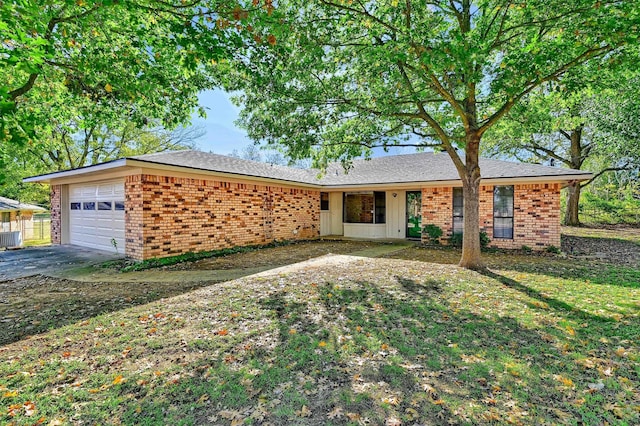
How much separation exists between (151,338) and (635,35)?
844 centimetres

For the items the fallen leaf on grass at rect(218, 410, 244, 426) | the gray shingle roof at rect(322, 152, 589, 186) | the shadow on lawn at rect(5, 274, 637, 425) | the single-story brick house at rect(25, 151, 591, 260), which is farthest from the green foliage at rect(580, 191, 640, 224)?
the fallen leaf on grass at rect(218, 410, 244, 426)

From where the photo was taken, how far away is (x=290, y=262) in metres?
8.67

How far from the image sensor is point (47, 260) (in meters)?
8.91

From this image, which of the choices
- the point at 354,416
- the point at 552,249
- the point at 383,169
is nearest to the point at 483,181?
the point at 552,249

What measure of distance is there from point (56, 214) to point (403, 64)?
530 inches

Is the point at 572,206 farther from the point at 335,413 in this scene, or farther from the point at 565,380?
the point at 335,413

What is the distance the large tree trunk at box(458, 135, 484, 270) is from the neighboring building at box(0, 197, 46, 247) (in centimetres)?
1604

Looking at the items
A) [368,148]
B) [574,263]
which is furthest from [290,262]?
[574,263]

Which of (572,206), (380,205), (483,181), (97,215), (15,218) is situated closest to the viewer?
(97,215)

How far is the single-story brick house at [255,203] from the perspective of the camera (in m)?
8.64

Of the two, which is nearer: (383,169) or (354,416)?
(354,416)

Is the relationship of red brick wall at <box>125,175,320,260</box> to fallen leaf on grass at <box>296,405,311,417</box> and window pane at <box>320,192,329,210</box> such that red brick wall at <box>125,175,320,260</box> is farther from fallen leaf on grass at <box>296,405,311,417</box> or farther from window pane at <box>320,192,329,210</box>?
fallen leaf on grass at <box>296,405,311,417</box>

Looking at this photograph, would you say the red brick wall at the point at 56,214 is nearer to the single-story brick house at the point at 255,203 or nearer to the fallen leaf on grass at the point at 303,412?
the single-story brick house at the point at 255,203

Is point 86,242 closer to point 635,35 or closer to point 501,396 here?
point 501,396
